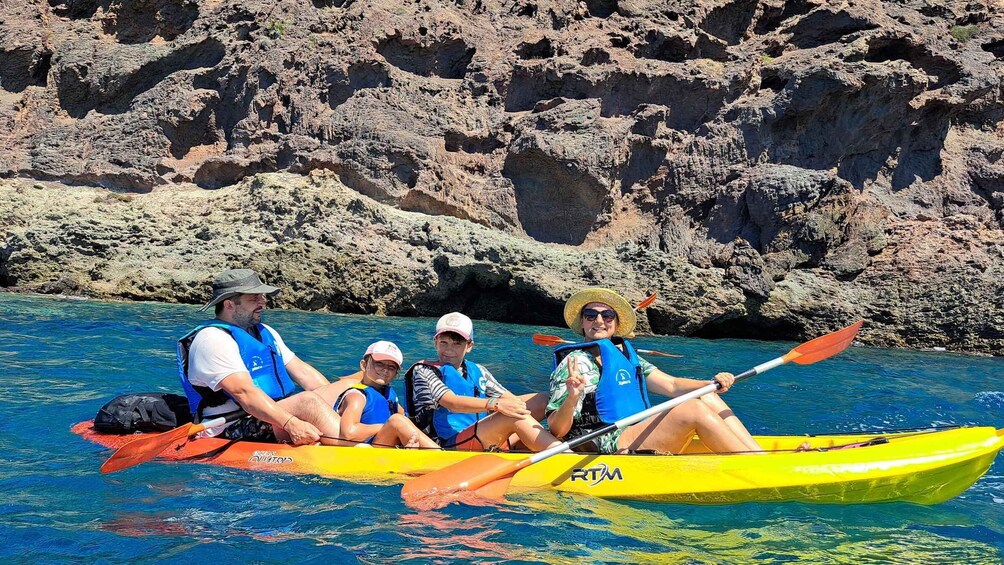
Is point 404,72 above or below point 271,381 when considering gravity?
above

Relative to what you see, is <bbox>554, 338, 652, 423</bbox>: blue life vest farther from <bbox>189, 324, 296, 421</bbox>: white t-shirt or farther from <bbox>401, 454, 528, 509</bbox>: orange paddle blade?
<bbox>189, 324, 296, 421</bbox>: white t-shirt

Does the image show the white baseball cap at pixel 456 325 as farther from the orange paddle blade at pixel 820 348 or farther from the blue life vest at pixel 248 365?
the orange paddle blade at pixel 820 348

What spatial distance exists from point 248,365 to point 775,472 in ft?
Answer: 9.14

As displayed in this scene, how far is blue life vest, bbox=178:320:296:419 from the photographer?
432 cm

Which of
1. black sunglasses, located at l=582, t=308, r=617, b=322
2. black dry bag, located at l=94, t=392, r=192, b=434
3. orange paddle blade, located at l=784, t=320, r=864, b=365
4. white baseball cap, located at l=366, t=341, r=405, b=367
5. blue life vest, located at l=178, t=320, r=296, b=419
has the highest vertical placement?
black sunglasses, located at l=582, t=308, r=617, b=322

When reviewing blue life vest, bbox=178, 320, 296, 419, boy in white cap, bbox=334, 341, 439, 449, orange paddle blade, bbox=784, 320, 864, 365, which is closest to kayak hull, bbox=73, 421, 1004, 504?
boy in white cap, bbox=334, 341, 439, 449

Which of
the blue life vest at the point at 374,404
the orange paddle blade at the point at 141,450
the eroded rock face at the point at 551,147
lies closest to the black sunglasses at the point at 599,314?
the blue life vest at the point at 374,404

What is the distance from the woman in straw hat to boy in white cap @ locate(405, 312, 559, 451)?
0.66ft

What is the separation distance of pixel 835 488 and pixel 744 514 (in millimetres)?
448

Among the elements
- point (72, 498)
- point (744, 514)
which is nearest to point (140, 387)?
point (72, 498)

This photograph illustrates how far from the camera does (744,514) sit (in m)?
3.74

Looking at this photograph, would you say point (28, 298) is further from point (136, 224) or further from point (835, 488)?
point (835, 488)

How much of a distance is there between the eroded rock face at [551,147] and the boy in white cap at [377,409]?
881 cm

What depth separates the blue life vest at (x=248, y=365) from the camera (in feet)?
14.2
